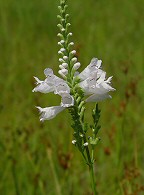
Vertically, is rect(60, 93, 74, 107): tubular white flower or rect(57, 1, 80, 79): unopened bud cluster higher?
rect(57, 1, 80, 79): unopened bud cluster

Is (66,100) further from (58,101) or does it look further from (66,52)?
(58,101)

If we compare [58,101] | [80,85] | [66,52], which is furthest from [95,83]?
[58,101]

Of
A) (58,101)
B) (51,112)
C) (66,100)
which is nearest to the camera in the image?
(66,100)

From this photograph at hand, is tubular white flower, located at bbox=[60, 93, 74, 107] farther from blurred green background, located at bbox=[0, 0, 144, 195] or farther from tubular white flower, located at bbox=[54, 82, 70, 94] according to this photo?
blurred green background, located at bbox=[0, 0, 144, 195]

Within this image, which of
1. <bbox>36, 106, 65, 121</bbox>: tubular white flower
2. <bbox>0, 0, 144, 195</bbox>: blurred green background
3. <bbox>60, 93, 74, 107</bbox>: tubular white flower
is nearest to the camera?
<bbox>60, 93, 74, 107</bbox>: tubular white flower

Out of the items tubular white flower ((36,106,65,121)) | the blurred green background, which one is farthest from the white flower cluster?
the blurred green background

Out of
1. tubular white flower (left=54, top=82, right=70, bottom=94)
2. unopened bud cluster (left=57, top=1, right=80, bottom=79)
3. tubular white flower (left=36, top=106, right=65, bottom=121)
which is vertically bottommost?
tubular white flower (left=36, top=106, right=65, bottom=121)

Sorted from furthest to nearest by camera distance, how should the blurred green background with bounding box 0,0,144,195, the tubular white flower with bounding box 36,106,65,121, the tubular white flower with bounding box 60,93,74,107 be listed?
the blurred green background with bounding box 0,0,144,195
the tubular white flower with bounding box 36,106,65,121
the tubular white flower with bounding box 60,93,74,107

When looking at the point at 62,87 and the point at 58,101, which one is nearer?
the point at 62,87

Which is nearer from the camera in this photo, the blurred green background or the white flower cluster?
the white flower cluster
